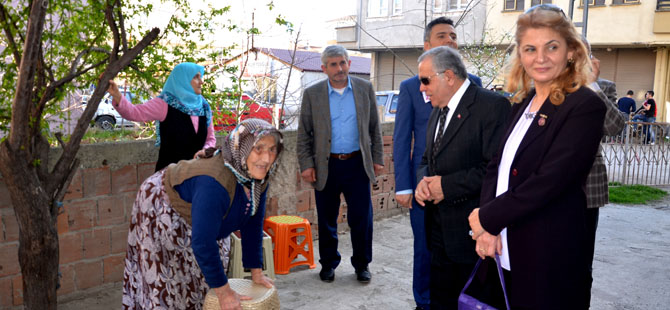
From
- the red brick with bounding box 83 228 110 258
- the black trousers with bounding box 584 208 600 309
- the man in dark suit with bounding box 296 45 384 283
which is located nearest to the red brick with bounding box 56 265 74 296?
the red brick with bounding box 83 228 110 258

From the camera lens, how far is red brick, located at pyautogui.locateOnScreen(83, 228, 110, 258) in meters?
3.99

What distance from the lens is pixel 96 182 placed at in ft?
13.2

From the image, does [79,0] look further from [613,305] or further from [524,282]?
[613,305]

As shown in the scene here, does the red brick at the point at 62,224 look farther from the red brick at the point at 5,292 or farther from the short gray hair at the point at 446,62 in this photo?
the short gray hair at the point at 446,62

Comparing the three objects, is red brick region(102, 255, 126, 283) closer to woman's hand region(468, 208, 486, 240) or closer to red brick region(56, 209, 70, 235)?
red brick region(56, 209, 70, 235)

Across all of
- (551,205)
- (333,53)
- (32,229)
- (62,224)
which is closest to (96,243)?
(62,224)

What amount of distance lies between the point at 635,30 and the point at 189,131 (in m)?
20.3

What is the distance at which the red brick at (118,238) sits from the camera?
4133mm

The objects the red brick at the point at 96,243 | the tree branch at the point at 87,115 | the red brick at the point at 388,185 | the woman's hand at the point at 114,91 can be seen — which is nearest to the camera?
the tree branch at the point at 87,115

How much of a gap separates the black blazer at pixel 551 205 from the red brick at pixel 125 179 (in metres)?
2.92

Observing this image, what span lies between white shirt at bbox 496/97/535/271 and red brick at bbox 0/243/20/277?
3.06 meters

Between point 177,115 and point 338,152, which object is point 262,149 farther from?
point 338,152

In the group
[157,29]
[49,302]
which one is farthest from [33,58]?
[49,302]

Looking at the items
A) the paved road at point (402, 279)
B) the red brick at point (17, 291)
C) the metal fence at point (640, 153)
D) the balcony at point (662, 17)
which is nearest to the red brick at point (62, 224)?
the red brick at point (17, 291)
